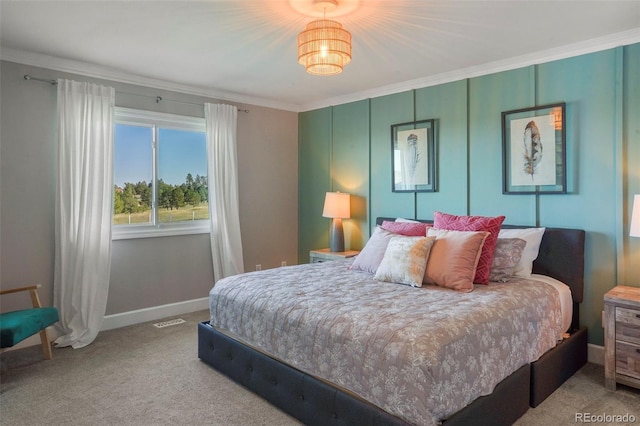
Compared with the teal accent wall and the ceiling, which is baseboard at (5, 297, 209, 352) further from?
the ceiling

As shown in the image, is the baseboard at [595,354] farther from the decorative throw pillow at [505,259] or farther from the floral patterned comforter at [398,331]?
the decorative throw pillow at [505,259]

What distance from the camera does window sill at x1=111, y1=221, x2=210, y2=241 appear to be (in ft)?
13.5

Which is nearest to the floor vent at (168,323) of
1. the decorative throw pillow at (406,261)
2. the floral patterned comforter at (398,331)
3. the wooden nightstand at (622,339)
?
the floral patterned comforter at (398,331)

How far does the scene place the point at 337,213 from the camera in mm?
4762

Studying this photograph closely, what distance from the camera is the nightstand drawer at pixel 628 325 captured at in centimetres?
262

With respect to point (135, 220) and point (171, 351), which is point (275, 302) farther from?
point (135, 220)

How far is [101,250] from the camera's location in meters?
3.85

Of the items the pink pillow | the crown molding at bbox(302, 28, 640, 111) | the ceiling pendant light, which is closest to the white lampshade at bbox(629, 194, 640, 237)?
the crown molding at bbox(302, 28, 640, 111)

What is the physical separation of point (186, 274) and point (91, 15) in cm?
278

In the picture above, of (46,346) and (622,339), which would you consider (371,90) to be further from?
(46,346)

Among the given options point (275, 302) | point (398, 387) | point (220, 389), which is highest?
point (275, 302)

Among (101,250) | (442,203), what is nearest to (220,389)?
(101,250)

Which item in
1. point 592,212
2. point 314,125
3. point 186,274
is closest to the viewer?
point 592,212

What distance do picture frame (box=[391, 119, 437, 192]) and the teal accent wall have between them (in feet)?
0.24
